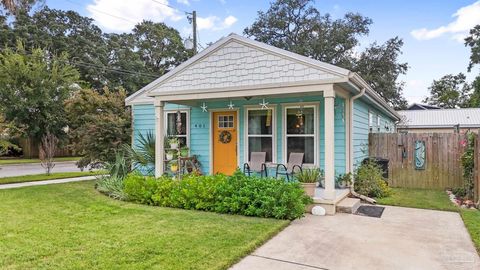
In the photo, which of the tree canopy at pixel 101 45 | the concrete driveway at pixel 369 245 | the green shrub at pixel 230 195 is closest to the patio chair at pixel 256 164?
the green shrub at pixel 230 195

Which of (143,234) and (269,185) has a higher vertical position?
(269,185)

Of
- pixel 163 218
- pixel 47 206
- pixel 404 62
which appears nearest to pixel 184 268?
pixel 163 218

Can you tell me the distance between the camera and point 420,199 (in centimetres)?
742

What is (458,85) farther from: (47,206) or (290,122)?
(47,206)

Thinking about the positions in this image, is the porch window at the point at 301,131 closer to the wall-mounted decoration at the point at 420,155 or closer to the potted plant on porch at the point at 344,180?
the potted plant on porch at the point at 344,180

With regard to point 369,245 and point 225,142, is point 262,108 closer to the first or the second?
point 225,142

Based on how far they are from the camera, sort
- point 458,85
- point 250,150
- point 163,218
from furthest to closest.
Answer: point 458,85
point 250,150
point 163,218

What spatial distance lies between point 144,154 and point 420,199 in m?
7.03

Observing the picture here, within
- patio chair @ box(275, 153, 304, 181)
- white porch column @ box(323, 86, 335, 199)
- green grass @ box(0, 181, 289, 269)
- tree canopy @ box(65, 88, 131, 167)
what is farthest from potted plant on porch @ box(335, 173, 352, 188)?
tree canopy @ box(65, 88, 131, 167)

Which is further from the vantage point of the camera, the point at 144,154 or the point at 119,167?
the point at 144,154

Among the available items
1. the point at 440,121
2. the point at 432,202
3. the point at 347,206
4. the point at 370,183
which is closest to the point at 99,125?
the point at 347,206

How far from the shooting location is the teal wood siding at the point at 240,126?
298 inches

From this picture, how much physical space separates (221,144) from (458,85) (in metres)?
44.0

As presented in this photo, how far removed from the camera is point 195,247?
13.0ft
